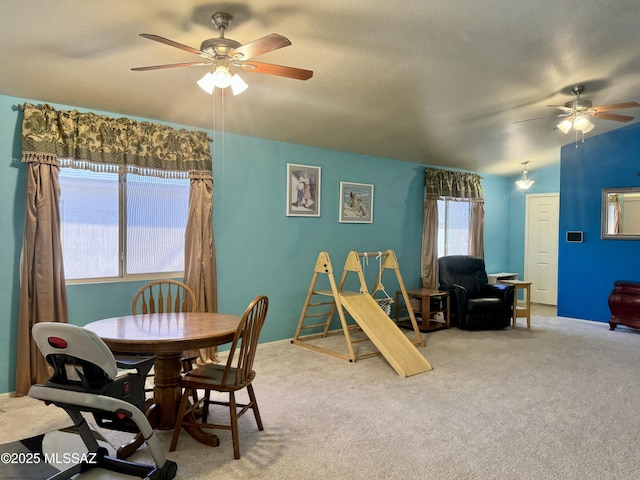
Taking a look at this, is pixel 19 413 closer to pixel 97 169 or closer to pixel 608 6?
pixel 97 169

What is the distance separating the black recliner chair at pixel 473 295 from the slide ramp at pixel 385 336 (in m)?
1.61

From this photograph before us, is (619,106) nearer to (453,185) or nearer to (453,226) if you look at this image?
(453,185)

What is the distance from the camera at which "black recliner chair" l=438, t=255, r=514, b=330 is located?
5.61 meters

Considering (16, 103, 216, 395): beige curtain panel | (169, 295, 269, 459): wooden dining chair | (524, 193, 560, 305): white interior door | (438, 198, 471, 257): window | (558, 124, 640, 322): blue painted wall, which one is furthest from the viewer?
(524, 193, 560, 305): white interior door

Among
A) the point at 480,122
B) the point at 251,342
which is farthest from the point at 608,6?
the point at 251,342

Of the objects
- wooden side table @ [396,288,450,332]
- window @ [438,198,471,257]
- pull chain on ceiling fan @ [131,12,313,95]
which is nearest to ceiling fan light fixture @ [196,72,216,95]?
pull chain on ceiling fan @ [131,12,313,95]

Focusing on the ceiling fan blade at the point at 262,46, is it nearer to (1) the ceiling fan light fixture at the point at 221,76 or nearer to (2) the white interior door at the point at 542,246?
(1) the ceiling fan light fixture at the point at 221,76

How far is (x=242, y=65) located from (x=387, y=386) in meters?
2.63

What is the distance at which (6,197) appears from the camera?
3273mm

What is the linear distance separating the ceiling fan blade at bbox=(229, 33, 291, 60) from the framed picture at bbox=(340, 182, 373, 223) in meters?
3.15

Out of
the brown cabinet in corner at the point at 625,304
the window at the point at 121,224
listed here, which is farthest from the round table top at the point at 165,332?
the brown cabinet in corner at the point at 625,304

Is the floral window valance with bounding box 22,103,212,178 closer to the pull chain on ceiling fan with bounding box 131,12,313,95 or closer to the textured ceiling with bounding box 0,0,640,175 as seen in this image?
the textured ceiling with bounding box 0,0,640,175

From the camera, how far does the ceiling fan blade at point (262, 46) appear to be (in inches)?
82.9

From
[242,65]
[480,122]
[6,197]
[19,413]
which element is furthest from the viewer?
[480,122]
